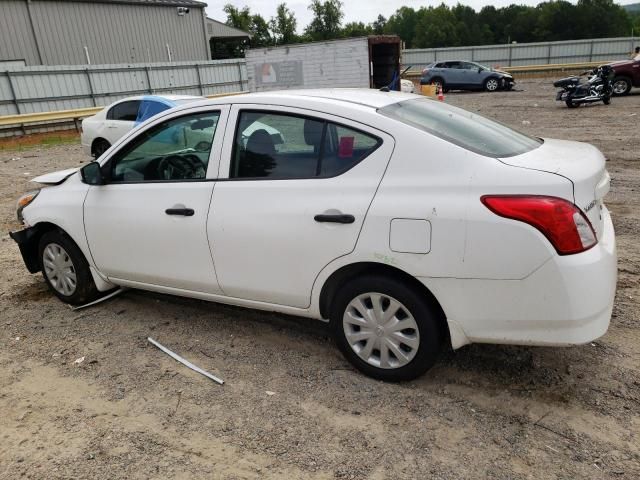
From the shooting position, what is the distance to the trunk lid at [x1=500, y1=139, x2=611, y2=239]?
2562 millimetres

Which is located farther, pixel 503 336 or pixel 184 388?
pixel 184 388

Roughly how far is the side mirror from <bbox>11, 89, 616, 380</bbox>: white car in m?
0.02

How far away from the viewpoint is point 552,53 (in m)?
34.8

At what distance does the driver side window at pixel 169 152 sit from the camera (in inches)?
140

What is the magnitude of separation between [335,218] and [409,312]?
2.14 feet

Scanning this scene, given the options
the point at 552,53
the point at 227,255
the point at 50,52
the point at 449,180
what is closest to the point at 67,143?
the point at 50,52

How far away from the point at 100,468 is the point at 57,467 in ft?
0.75

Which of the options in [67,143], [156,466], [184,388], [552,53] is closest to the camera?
[156,466]

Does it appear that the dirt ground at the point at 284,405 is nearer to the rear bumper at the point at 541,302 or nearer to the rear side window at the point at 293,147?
the rear bumper at the point at 541,302

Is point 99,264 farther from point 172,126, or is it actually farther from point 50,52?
point 50,52

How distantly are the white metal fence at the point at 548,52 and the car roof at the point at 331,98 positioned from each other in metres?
35.1

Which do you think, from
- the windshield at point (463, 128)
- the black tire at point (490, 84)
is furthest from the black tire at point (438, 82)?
the windshield at point (463, 128)

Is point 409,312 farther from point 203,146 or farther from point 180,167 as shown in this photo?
point 180,167

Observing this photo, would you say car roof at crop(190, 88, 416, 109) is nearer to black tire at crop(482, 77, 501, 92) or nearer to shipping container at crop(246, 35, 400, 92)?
shipping container at crop(246, 35, 400, 92)
